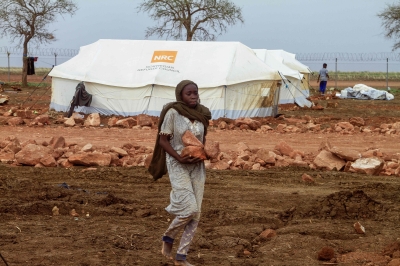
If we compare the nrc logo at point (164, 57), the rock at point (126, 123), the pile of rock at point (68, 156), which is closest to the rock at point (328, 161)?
the pile of rock at point (68, 156)

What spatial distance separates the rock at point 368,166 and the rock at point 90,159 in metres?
4.02

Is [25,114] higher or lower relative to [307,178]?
higher

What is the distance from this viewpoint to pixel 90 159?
39.0 ft

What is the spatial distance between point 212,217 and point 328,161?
4.39 metres

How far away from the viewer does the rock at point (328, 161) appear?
11753mm

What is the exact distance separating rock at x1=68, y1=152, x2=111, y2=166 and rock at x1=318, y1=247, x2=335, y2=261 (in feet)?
20.5

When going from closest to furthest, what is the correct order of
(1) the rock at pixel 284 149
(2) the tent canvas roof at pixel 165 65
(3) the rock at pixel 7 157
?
(3) the rock at pixel 7 157 < (1) the rock at pixel 284 149 < (2) the tent canvas roof at pixel 165 65

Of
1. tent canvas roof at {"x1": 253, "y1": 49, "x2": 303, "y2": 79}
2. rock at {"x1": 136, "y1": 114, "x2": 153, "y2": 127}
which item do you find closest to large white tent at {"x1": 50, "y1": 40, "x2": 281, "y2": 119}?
rock at {"x1": 136, "y1": 114, "x2": 153, "y2": 127}

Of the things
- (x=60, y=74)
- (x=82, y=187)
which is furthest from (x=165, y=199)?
(x=60, y=74)

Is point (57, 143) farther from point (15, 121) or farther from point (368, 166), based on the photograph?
point (15, 121)

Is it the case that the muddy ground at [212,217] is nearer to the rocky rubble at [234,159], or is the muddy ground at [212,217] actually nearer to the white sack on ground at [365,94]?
the rocky rubble at [234,159]

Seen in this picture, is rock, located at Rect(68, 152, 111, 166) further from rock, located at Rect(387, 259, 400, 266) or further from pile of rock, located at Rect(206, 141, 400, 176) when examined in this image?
rock, located at Rect(387, 259, 400, 266)

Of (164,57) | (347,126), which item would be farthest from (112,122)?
(347,126)

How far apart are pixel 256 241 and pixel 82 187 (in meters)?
3.59
